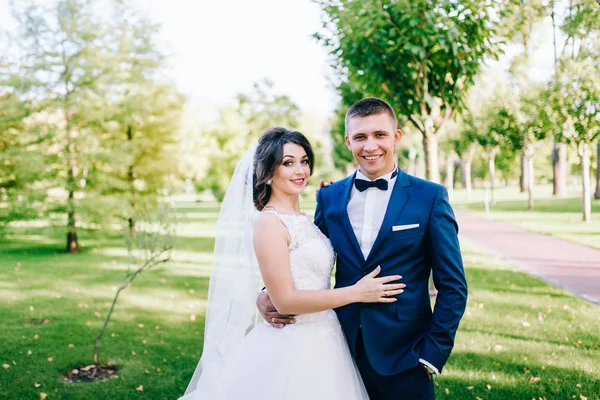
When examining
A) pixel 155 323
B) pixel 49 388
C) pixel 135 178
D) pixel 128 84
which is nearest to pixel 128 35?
pixel 128 84

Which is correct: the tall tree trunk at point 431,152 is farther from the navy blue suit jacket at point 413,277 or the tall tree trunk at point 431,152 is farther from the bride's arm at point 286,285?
the bride's arm at point 286,285

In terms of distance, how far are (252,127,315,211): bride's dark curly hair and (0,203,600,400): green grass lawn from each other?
305 cm

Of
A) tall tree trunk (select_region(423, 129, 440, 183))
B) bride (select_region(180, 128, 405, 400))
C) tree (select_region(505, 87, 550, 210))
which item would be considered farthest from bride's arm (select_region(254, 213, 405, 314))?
tree (select_region(505, 87, 550, 210))

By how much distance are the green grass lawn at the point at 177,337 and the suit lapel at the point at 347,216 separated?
283 centimetres

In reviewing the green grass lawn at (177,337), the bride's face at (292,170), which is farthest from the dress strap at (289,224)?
the green grass lawn at (177,337)

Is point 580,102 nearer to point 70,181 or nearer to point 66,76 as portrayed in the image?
point 66,76

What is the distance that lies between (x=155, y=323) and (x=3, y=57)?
1292 cm

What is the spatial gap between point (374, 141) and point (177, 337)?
5.23m

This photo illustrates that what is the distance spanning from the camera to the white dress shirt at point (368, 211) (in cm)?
284

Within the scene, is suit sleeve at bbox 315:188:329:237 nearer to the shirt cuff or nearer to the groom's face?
the groom's face

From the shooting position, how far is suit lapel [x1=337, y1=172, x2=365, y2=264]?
110 inches

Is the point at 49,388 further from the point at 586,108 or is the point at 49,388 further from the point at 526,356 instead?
the point at 586,108

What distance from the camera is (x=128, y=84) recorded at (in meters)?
18.7

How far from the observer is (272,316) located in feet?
9.95
